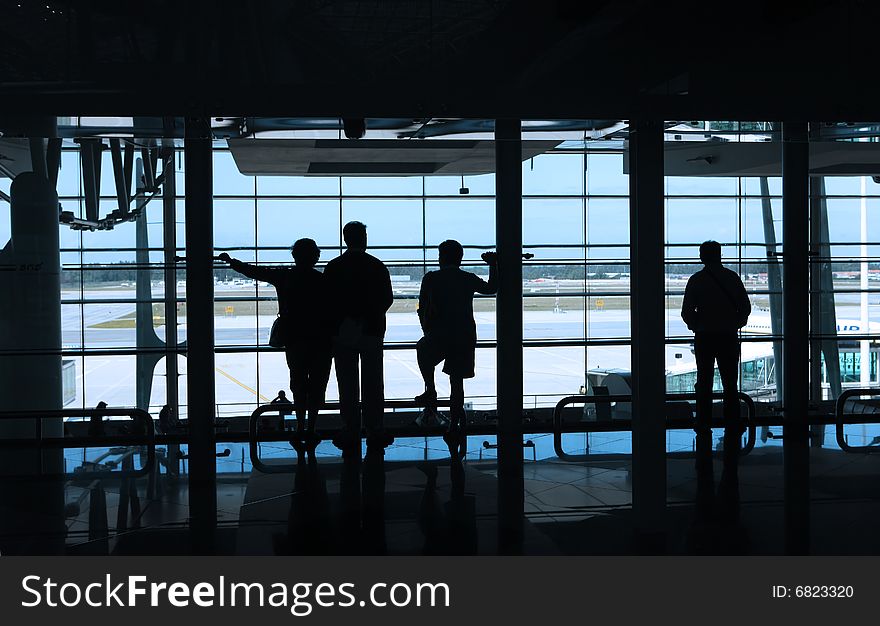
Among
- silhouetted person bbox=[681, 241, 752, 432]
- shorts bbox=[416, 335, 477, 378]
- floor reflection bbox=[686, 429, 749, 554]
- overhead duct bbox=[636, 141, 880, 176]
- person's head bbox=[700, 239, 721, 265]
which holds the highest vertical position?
overhead duct bbox=[636, 141, 880, 176]

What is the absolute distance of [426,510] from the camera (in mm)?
4430

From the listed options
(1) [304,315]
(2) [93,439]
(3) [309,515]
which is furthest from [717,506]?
(2) [93,439]

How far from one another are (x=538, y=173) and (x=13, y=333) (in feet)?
91.4

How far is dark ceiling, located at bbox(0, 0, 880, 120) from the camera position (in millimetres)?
3621

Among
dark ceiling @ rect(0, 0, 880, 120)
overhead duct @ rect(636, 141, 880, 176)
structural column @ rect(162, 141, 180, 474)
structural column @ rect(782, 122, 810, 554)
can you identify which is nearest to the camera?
dark ceiling @ rect(0, 0, 880, 120)

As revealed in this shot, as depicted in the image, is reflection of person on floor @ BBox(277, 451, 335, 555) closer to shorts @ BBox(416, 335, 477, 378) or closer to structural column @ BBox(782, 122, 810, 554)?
shorts @ BBox(416, 335, 477, 378)

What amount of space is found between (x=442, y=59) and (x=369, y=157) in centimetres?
350

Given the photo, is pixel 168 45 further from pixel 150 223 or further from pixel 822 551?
pixel 150 223

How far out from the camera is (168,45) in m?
3.74

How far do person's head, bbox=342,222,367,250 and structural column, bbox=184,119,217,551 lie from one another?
2.45 ft

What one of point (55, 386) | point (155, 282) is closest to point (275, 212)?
point (155, 282)

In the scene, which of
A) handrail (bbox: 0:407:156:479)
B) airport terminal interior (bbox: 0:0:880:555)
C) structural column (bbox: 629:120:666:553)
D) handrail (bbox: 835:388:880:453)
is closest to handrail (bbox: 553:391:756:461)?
airport terminal interior (bbox: 0:0:880:555)

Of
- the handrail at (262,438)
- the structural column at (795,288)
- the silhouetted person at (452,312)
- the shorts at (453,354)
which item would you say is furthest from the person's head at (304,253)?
the structural column at (795,288)

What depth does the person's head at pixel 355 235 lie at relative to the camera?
536 cm
